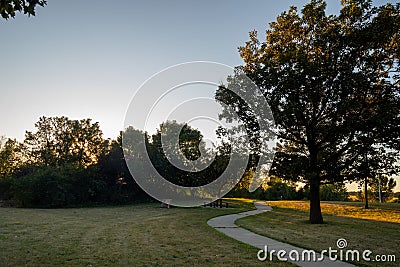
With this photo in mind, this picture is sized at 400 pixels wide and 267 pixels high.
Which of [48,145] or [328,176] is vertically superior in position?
[48,145]

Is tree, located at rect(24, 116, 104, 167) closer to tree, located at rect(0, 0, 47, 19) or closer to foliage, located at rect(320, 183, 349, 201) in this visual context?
foliage, located at rect(320, 183, 349, 201)

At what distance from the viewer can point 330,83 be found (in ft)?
51.2

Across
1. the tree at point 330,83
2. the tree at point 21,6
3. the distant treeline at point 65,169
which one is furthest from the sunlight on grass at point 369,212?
the distant treeline at point 65,169

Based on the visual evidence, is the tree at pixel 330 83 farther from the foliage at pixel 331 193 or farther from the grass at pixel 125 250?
the foliage at pixel 331 193

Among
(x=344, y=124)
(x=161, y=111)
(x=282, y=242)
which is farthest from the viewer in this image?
(x=161, y=111)

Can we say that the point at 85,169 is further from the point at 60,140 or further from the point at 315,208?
the point at 315,208

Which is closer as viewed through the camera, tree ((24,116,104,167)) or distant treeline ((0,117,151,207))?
distant treeline ((0,117,151,207))

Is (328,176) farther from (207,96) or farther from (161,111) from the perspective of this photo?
(161,111)

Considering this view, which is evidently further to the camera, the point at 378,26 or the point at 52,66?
the point at 52,66

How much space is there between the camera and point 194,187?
3869 centimetres

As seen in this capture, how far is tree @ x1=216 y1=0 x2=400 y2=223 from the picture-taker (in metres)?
14.9

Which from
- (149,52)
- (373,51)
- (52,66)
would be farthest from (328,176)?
(52,66)

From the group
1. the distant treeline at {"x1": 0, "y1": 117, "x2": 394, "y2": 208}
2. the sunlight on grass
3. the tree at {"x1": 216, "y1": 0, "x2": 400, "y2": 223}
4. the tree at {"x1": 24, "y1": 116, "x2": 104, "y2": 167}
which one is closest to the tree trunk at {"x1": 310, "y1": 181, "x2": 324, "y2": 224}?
the tree at {"x1": 216, "y1": 0, "x2": 400, "y2": 223}

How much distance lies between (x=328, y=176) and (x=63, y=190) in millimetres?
27864
